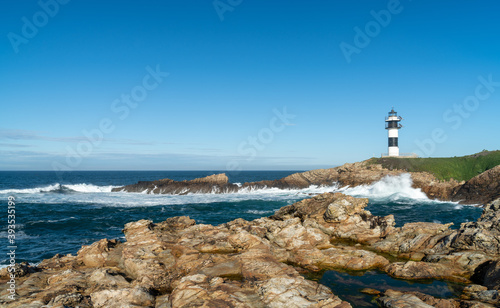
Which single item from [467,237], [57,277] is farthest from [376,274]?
[57,277]

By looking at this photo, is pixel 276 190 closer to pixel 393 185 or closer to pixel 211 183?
pixel 211 183

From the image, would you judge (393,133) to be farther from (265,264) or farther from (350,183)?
(265,264)

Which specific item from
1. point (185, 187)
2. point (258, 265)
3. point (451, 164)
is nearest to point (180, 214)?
point (258, 265)

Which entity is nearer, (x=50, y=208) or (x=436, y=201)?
(x=50, y=208)

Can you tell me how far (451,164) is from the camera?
56.9m

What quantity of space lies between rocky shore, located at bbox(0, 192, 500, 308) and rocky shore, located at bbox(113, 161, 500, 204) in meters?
29.1

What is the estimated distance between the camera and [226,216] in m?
30.9

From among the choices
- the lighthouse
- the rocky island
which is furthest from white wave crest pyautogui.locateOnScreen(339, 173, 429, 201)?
the rocky island

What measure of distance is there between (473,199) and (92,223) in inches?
1726

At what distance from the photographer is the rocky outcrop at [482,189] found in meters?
37.1

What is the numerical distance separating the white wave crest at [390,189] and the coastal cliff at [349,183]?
0.92 metres

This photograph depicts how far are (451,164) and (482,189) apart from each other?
2050cm

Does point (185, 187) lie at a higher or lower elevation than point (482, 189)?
lower

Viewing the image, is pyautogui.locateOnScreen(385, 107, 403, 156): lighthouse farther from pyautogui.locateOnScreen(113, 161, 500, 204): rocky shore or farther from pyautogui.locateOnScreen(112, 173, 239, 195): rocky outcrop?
pyautogui.locateOnScreen(112, 173, 239, 195): rocky outcrop
